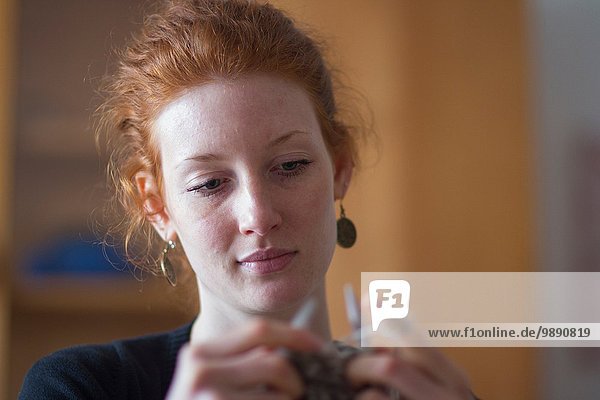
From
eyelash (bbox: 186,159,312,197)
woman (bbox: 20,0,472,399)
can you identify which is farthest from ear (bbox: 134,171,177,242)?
eyelash (bbox: 186,159,312,197)

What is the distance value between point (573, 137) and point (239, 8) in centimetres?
105

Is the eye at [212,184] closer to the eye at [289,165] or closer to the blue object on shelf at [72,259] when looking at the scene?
the eye at [289,165]

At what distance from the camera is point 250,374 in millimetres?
449

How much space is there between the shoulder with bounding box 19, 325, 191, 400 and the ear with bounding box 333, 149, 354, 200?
9.6 inches

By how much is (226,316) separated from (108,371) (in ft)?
0.57

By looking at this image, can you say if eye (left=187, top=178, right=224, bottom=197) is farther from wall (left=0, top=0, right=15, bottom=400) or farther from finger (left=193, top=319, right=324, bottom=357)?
wall (left=0, top=0, right=15, bottom=400)

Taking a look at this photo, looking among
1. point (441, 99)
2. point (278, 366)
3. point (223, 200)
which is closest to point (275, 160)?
point (223, 200)

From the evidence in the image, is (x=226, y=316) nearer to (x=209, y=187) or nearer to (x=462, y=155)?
(x=209, y=187)

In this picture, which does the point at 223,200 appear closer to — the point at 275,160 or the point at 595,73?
the point at 275,160

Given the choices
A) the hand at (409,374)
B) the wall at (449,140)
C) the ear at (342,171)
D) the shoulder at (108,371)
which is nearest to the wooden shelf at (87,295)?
the wall at (449,140)

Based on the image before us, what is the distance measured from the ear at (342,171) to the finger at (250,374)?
41 centimetres

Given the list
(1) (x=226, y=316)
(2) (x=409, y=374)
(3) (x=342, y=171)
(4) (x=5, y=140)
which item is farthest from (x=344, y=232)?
(4) (x=5, y=140)

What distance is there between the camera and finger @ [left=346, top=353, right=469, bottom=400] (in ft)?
1.51

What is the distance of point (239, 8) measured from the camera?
0.82 meters
